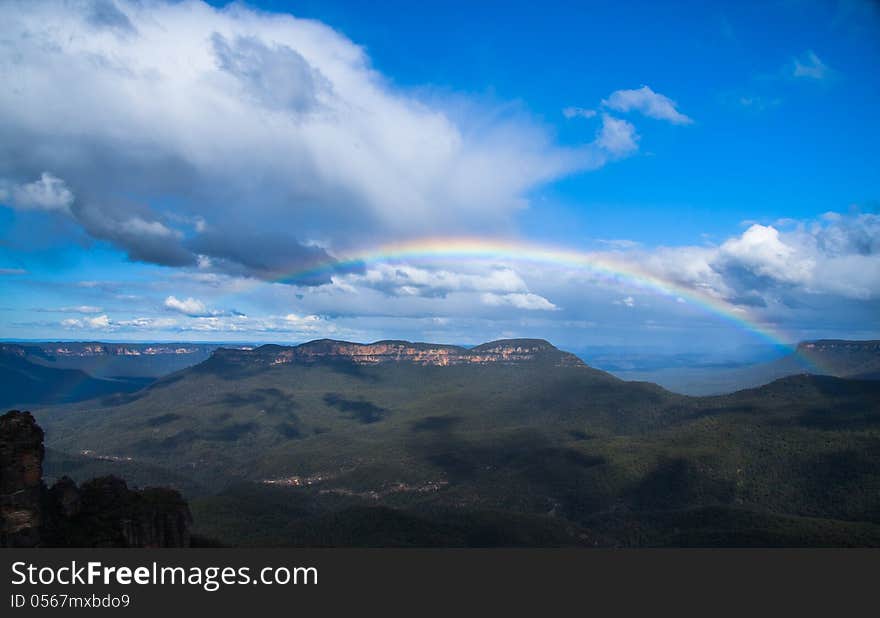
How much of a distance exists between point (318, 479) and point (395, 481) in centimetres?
3036

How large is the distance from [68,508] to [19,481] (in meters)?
6.00

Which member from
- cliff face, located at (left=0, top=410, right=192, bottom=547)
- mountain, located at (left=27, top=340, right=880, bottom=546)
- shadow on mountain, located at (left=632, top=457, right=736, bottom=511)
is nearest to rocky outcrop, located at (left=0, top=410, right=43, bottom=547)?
cliff face, located at (left=0, top=410, right=192, bottom=547)

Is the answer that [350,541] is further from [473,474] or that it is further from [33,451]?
[473,474]

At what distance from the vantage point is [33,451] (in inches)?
1709

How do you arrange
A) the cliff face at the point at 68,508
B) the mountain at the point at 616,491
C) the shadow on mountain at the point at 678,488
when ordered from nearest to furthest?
the cliff face at the point at 68,508
the mountain at the point at 616,491
the shadow on mountain at the point at 678,488

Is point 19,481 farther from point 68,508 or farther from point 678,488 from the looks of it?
point 678,488

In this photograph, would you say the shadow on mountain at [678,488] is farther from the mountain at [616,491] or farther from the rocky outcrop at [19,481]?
the rocky outcrop at [19,481]

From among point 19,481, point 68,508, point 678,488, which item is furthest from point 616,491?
point 19,481

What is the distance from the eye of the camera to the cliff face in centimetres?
4169

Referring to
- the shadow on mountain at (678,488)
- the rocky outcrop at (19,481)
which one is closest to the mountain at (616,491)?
the shadow on mountain at (678,488)

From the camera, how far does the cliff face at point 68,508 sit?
41.7 m

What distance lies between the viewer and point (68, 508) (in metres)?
46.7

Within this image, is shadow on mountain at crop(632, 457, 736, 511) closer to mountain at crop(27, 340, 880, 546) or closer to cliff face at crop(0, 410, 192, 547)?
mountain at crop(27, 340, 880, 546)

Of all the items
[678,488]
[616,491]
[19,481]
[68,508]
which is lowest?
[616,491]
